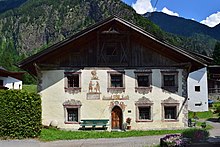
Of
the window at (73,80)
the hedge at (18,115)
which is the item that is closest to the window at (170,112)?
the window at (73,80)

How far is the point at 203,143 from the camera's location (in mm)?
12648

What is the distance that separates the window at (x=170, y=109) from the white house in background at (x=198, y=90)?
18848 millimetres

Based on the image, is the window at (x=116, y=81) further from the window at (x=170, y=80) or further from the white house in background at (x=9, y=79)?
the white house in background at (x=9, y=79)

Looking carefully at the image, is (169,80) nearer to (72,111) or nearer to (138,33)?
(138,33)

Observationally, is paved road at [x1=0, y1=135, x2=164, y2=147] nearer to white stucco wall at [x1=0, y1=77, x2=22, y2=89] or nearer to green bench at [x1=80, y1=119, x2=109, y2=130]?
green bench at [x1=80, y1=119, x2=109, y2=130]

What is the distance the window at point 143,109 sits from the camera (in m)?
25.2

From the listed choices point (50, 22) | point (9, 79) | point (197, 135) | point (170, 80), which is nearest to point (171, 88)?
point (170, 80)

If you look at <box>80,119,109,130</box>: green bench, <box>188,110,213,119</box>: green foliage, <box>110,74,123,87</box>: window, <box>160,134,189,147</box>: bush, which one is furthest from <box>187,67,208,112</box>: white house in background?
<box>160,134,189,147</box>: bush

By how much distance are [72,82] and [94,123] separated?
345 centimetres

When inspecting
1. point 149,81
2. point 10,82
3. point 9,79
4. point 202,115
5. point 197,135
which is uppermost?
point 9,79

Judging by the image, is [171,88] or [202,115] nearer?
[171,88]

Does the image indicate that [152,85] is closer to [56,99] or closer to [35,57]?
[56,99]

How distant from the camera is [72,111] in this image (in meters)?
25.4

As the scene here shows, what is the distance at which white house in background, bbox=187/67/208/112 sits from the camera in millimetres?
43656
